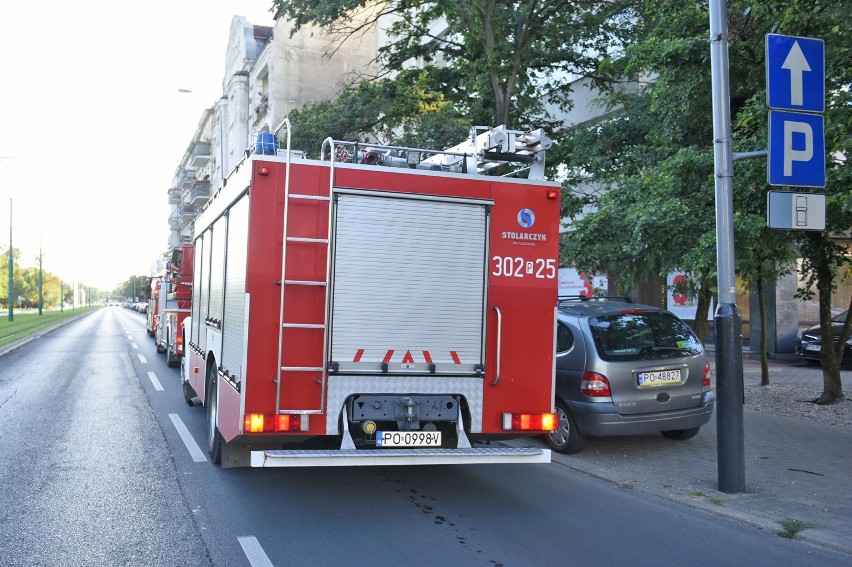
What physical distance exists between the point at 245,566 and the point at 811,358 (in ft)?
55.7

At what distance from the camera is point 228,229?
6875mm

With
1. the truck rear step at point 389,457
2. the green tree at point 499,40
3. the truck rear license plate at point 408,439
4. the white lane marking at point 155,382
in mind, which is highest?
the green tree at point 499,40

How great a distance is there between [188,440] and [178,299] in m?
6.66

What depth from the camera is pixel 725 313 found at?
6.64m

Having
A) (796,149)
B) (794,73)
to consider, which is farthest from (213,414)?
(794,73)

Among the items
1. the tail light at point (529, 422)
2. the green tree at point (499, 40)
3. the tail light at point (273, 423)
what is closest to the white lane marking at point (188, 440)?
the tail light at point (273, 423)

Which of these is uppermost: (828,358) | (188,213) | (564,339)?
(188,213)

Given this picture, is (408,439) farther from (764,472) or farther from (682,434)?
(682,434)

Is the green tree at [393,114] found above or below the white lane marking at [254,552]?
above

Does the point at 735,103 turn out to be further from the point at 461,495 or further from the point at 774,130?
the point at 461,495

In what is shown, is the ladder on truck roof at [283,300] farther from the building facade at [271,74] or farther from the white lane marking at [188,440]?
the building facade at [271,74]

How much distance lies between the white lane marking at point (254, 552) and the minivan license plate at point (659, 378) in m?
4.48

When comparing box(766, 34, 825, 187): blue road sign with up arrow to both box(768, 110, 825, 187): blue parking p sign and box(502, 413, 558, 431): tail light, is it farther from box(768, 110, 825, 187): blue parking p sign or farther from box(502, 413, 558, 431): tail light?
box(502, 413, 558, 431): tail light

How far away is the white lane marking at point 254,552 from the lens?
182 inches
